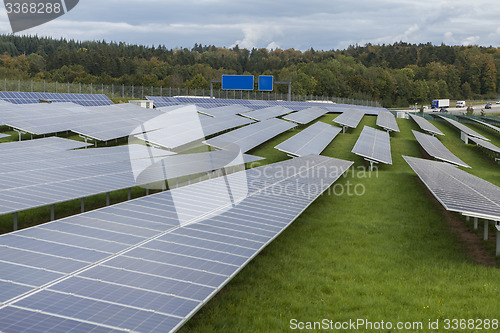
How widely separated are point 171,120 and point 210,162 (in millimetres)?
20634

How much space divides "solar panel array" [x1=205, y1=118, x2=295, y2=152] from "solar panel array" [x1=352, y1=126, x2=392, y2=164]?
7.29 m

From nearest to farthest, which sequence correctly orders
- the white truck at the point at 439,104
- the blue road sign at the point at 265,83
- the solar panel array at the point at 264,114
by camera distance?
the solar panel array at the point at 264,114, the blue road sign at the point at 265,83, the white truck at the point at 439,104

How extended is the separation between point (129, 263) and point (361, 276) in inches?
268

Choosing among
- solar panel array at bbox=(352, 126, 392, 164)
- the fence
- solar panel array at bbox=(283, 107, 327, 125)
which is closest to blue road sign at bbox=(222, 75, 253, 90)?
the fence

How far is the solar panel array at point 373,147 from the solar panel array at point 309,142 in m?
2.78

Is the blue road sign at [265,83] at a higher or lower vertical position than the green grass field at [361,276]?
higher

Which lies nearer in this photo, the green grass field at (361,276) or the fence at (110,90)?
the green grass field at (361,276)

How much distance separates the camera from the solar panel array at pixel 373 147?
3216cm

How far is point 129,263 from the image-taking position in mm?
10359

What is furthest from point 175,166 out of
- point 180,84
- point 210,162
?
point 180,84

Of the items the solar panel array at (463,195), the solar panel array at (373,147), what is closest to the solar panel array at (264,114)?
the solar panel array at (373,147)

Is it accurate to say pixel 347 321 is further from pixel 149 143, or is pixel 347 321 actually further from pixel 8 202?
pixel 149 143

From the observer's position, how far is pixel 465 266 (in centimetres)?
1466

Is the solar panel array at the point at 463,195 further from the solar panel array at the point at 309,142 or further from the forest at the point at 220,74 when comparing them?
the forest at the point at 220,74
